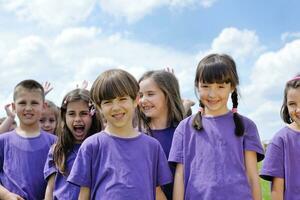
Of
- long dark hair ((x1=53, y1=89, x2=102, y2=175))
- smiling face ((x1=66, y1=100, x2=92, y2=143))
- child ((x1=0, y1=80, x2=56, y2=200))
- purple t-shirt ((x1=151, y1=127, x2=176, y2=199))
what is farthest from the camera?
child ((x1=0, y1=80, x2=56, y2=200))

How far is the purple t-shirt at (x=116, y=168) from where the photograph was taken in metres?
3.53

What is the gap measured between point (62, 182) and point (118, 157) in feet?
3.94

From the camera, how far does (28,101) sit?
532 cm

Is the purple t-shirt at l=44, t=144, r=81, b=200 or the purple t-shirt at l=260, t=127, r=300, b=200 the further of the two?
the purple t-shirt at l=44, t=144, r=81, b=200

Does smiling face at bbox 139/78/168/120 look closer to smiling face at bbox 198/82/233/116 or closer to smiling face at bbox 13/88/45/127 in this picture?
smiling face at bbox 198/82/233/116

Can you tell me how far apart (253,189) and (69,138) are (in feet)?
6.49

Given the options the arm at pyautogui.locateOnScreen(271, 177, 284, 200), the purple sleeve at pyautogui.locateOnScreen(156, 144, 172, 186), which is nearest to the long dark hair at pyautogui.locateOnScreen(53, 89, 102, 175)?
the purple sleeve at pyautogui.locateOnScreen(156, 144, 172, 186)

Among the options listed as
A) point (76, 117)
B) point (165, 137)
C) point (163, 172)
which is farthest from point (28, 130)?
point (163, 172)

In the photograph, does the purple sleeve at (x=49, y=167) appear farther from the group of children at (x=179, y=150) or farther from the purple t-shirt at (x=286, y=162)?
the purple t-shirt at (x=286, y=162)

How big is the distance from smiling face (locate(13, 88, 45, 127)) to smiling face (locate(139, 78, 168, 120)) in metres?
1.42

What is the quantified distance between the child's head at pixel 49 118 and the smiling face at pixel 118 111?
106 inches

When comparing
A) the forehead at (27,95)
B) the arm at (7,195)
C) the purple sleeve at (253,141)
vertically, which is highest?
the forehead at (27,95)

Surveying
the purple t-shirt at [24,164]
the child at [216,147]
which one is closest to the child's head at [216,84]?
the child at [216,147]

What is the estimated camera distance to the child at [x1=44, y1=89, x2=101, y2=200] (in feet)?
15.0
